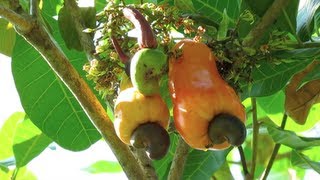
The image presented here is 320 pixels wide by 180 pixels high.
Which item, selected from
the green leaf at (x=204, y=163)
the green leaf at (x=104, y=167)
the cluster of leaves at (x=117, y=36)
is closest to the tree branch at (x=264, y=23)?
the cluster of leaves at (x=117, y=36)

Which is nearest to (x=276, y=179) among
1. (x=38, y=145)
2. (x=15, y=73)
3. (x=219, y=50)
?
(x=38, y=145)

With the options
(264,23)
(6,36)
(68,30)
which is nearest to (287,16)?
(264,23)

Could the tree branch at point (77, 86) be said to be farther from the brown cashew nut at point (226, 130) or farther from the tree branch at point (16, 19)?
the brown cashew nut at point (226, 130)

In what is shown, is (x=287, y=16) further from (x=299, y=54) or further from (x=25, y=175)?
(x=25, y=175)

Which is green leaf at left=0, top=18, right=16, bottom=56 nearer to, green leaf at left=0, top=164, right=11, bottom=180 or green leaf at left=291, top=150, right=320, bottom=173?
green leaf at left=0, top=164, right=11, bottom=180

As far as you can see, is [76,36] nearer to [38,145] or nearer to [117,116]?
[117,116]
